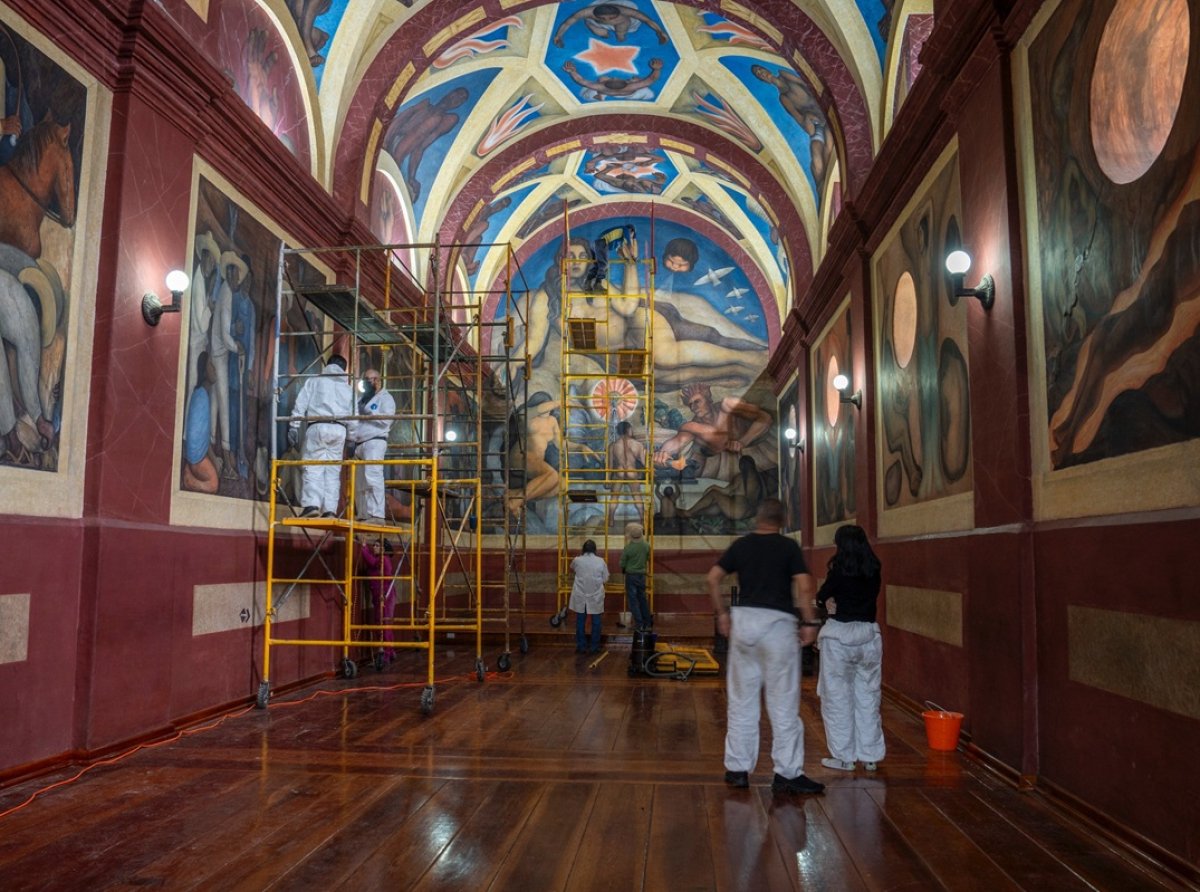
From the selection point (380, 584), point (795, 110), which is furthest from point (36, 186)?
point (795, 110)

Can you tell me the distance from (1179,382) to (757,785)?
3.18 metres

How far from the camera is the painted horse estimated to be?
18.0 feet

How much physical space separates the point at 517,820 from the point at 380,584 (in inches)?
243

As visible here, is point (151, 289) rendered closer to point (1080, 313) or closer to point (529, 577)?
point (1080, 313)

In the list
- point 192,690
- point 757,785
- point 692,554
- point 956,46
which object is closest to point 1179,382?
point 757,785

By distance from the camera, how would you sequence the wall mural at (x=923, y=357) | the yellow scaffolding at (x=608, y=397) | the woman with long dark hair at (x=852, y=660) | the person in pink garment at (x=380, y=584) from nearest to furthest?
the woman with long dark hair at (x=852, y=660) → the wall mural at (x=923, y=357) → the person in pink garment at (x=380, y=584) → the yellow scaffolding at (x=608, y=397)

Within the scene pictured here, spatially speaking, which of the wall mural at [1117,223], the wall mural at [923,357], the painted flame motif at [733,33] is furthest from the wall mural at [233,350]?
the painted flame motif at [733,33]

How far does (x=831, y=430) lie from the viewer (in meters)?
13.2

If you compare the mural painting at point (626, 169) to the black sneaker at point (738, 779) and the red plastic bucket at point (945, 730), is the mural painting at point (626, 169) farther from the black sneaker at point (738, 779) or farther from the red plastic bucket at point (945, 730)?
A: the black sneaker at point (738, 779)

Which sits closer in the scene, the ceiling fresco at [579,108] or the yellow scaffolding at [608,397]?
the ceiling fresco at [579,108]

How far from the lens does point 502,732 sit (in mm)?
7031

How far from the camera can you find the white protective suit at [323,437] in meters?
8.88

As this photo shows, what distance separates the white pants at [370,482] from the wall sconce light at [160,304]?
3024 mm

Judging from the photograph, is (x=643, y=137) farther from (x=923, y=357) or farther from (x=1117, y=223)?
→ (x=1117, y=223)
